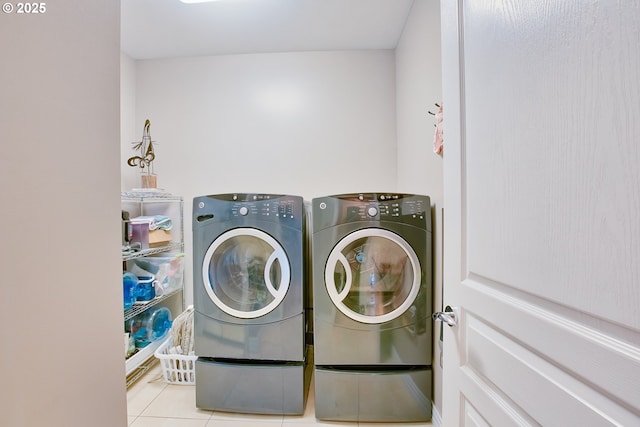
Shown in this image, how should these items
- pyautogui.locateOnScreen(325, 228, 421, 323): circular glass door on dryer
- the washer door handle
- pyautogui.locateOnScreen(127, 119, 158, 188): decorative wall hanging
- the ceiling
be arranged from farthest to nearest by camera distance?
1. pyautogui.locateOnScreen(127, 119, 158, 188): decorative wall hanging
2. the ceiling
3. pyautogui.locateOnScreen(325, 228, 421, 323): circular glass door on dryer
4. the washer door handle

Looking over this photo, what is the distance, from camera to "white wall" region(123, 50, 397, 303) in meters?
2.46

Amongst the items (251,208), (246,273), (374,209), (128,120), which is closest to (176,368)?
(246,273)

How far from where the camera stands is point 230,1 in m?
Answer: 1.86

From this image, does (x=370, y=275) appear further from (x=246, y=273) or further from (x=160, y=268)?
(x=160, y=268)

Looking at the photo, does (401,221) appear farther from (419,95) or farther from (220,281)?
(220,281)

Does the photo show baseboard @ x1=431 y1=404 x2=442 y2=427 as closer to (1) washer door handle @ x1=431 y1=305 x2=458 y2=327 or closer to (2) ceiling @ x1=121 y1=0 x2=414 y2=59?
(1) washer door handle @ x1=431 y1=305 x2=458 y2=327

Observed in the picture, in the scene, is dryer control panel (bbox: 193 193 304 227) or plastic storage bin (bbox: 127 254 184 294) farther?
plastic storage bin (bbox: 127 254 184 294)

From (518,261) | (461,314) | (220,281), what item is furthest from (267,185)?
(518,261)

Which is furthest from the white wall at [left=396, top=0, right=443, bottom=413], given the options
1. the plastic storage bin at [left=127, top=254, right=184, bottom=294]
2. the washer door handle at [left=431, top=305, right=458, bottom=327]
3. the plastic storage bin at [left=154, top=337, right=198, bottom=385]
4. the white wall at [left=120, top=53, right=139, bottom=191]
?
the white wall at [left=120, top=53, right=139, bottom=191]

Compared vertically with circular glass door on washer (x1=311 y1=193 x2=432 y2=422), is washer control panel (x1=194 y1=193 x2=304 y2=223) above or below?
above

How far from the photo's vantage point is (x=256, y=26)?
6.95 ft

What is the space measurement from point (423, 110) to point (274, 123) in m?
1.24

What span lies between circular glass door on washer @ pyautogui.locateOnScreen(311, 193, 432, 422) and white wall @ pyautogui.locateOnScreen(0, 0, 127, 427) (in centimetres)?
105

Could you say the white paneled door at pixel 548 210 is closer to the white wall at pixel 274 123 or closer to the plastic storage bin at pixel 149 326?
the white wall at pixel 274 123
